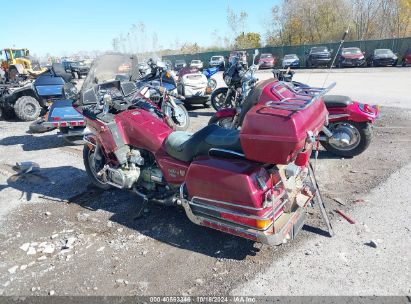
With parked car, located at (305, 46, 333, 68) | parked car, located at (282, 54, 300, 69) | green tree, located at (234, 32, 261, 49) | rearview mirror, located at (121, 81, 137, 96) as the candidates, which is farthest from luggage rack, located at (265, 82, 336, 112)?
green tree, located at (234, 32, 261, 49)

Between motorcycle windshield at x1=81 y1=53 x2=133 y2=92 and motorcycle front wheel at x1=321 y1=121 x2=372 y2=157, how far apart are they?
3.36 metres

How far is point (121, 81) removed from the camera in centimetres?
482

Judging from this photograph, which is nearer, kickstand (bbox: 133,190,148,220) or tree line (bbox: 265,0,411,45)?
kickstand (bbox: 133,190,148,220)

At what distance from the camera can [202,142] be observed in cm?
320

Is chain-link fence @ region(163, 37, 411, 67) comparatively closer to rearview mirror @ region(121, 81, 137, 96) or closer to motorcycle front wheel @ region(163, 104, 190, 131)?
motorcycle front wheel @ region(163, 104, 190, 131)

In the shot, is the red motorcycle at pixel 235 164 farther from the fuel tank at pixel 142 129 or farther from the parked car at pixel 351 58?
the parked car at pixel 351 58

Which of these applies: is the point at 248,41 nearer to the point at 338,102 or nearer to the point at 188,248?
the point at 338,102

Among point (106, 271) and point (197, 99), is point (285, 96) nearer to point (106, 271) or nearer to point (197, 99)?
point (106, 271)

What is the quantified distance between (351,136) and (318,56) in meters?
23.3

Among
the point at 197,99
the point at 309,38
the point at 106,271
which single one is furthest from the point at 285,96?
the point at 309,38

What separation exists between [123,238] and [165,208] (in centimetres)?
70

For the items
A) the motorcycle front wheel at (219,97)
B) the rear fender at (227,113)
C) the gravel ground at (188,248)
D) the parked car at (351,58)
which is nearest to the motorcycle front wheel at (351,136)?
the gravel ground at (188,248)

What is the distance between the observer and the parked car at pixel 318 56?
2642cm

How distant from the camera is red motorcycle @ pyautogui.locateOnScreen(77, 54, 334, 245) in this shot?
2588mm
